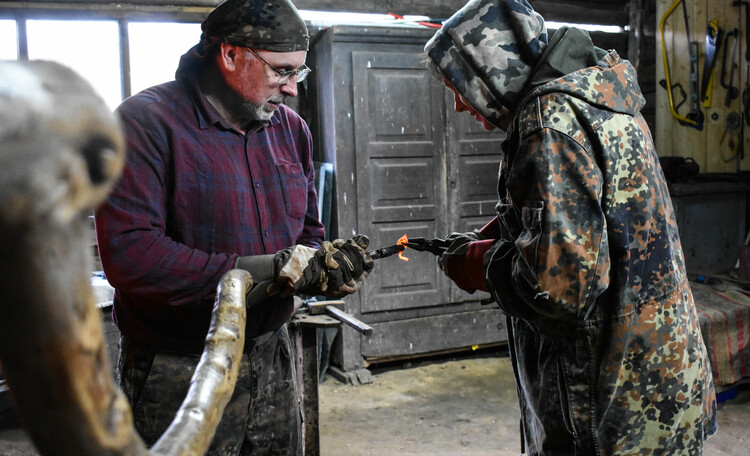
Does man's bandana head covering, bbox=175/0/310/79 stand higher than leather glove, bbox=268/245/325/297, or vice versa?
man's bandana head covering, bbox=175/0/310/79

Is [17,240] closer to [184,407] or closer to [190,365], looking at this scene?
[184,407]

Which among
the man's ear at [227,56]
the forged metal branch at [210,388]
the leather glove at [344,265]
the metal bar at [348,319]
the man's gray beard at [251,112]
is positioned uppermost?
the man's ear at [227,56]

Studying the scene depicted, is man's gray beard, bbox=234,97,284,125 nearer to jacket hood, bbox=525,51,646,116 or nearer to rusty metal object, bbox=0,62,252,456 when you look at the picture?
jacket hood, bbox=525,51,646,116

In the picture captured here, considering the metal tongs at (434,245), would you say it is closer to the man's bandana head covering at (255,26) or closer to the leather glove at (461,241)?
the leather glove at (461,241)

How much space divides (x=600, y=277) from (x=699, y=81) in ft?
18.6

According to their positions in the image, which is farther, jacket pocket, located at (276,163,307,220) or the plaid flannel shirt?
jacket pocket, located at (276,163,307,220)

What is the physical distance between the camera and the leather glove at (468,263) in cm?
211

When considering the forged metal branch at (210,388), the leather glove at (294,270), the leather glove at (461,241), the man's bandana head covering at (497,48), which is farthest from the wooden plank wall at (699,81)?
the forged metal branch at (210,388)

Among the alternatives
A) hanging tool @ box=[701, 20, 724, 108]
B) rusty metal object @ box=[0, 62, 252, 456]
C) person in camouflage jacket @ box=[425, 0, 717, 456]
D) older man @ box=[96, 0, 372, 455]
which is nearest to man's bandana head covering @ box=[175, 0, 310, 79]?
older man @ box=[96, 0, 372, 455]

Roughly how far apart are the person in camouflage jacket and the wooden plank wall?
509 centimetres

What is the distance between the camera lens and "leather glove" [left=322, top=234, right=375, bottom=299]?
2154 millimetres

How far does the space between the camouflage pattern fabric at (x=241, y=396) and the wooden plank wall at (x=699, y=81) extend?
5.62 meters

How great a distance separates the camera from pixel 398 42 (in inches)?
217

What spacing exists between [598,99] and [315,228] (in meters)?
1.21
